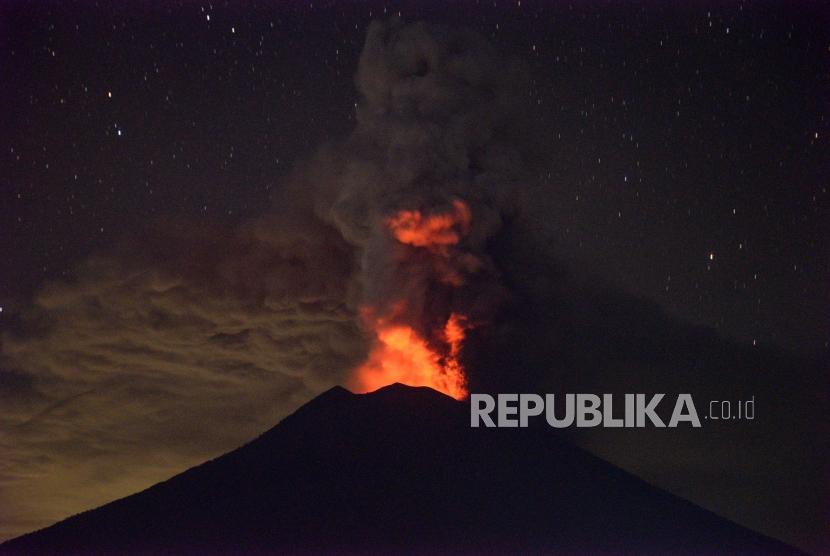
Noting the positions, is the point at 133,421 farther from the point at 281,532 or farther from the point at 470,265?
the point at 281,532

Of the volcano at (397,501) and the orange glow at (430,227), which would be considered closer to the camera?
the volcano at (397,501)

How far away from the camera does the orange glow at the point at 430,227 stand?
4997 centimetres

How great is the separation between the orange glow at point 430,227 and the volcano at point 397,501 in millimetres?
7212

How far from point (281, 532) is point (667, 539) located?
12071 millimetres

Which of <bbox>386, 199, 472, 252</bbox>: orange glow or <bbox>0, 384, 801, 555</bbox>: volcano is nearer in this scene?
<bbox>0, 384, 801, 555</bbox>: volcano

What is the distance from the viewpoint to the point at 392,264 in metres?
50.4

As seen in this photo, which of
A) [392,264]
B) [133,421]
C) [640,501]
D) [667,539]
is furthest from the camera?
[133,421]

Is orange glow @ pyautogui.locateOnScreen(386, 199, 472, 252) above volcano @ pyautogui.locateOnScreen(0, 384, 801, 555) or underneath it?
above

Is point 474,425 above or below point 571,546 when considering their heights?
above

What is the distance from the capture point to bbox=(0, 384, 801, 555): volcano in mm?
35281

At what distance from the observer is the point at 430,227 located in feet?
164

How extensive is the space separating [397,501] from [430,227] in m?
15.7

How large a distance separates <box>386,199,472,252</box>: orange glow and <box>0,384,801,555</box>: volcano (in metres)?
7.21

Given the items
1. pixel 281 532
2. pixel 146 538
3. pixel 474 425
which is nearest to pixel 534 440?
pixel 474 425
